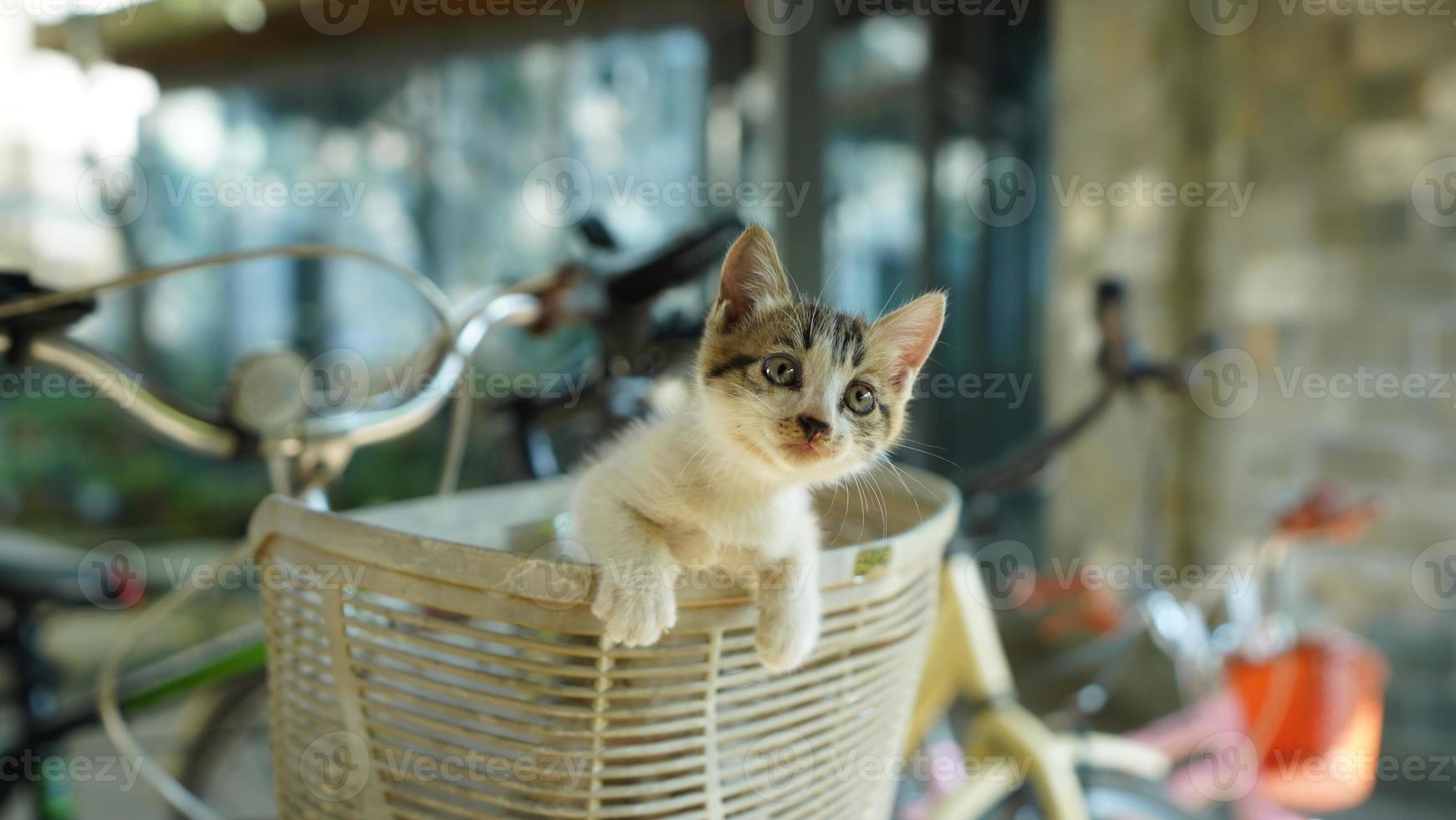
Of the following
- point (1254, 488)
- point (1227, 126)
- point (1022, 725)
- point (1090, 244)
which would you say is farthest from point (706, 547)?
point (1090, 244)

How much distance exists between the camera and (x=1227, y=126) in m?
2.46

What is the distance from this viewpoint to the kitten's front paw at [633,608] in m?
0.52

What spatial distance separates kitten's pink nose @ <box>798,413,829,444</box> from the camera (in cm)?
67

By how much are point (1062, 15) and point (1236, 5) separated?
0.95m

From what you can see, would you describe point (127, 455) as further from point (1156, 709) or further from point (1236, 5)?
point (1236, 5)

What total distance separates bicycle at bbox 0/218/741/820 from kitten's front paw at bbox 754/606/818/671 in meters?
0.45

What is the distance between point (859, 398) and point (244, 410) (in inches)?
21.9

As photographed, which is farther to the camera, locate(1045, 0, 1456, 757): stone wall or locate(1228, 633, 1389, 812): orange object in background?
locate(1045, 0, 1456, 757): stone wall

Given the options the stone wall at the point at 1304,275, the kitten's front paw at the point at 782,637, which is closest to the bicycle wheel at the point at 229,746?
the kitten's front paw at the point at 782,637

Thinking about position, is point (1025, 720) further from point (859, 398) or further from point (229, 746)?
point (229, 746)

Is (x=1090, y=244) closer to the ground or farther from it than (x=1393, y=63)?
closer to the ground

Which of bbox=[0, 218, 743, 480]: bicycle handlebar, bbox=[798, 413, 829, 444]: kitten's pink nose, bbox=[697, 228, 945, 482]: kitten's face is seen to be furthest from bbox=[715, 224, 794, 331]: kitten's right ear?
bbox=[0, 218, 743, 480]: bicycle handlebar

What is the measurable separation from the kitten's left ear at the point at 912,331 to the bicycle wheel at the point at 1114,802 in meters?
0.71

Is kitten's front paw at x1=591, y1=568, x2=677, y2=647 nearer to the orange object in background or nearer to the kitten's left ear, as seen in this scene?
the kitten's left ear
